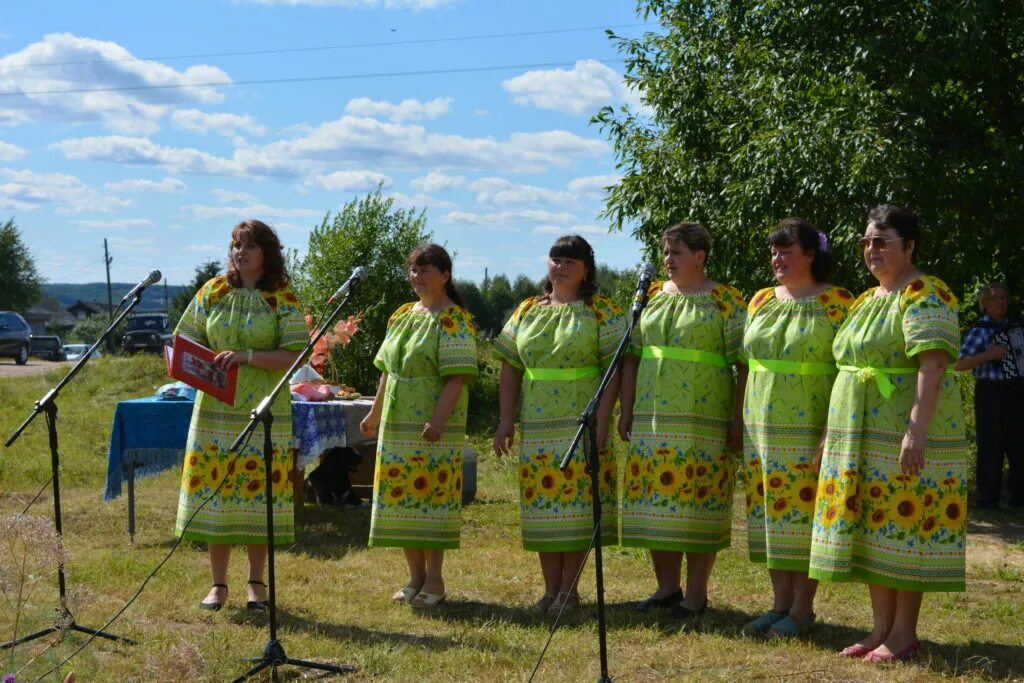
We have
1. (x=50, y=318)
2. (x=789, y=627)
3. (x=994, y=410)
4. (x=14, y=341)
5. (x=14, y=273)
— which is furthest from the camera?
(x=50, y=318)

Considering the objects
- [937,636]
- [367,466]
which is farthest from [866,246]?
[367,466]

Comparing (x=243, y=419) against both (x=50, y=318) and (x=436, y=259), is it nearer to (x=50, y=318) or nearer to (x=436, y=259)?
(x=436, y=259)

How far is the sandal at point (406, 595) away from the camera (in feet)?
21.1

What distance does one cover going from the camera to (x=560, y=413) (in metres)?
6.00

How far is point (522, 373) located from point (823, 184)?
3.59 m

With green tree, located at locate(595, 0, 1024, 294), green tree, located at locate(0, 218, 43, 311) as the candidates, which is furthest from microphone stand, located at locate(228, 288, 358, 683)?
green tree, located at locate(0, 218, 43, 311)

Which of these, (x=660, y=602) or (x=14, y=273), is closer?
(x=660, y=602)

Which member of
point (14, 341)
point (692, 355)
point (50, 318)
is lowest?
point (50, 318)

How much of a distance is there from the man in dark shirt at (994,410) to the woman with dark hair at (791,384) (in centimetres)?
478

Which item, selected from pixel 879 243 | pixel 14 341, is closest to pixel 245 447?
pixel 879 243

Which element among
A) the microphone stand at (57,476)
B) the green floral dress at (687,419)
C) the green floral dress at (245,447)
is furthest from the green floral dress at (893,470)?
the microphone stand at (57,476)

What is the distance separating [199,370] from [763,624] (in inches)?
113

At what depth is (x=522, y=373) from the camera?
6363 millimetres

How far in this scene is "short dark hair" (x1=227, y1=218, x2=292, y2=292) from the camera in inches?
241
